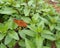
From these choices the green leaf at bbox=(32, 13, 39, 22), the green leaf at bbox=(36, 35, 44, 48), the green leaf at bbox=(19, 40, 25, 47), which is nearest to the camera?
the green leaf at bbox=(36, 35, 44, 48)

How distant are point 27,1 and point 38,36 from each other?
0.67 m

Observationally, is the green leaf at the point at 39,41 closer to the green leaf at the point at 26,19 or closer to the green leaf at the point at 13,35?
the green leaf at the point at 13,35

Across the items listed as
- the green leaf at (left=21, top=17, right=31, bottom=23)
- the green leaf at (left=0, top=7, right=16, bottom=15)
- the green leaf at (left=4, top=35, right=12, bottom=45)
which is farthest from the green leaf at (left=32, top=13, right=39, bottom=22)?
the green leaf at (left=4, top=35, right=12, bottom=45)

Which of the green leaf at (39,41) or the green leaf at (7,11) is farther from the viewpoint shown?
the green leaf at (7,11)

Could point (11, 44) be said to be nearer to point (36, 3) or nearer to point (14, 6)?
point (14, 6)

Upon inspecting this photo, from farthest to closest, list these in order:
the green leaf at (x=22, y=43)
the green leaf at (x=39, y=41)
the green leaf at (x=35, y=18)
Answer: the green leaf at (x=35, y=18), the green leaf at (x=22, y=43), the green leaf at (x=39, y=41)

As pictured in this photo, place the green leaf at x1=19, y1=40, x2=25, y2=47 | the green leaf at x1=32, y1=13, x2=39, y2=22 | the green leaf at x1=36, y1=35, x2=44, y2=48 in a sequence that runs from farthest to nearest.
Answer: the green leaf at x1=32, y1=13, x2=39, y2=22, the green leaf at x1=19, y1=40, x2=25, y2=47, the green leaf at x1=36, y1=35, x2=44, y2=48

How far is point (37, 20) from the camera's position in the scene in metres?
2.32

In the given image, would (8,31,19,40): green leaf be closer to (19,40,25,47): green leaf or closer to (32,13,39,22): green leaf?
(19,40,25,47): green leaf

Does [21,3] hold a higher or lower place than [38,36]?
higher

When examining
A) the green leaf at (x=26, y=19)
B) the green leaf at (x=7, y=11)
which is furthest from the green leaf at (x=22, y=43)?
the green leaf at (x=7, y=11)

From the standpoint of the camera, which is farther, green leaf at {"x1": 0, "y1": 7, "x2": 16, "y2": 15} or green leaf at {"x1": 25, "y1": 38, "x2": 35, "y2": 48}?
green leaf at {"x1": 0, "y1": 7, "x2": 16, "y2": 15}

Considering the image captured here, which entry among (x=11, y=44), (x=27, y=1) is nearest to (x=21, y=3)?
(x=27, y=1)

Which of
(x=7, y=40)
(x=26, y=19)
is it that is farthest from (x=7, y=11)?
(x=7, y=40)
